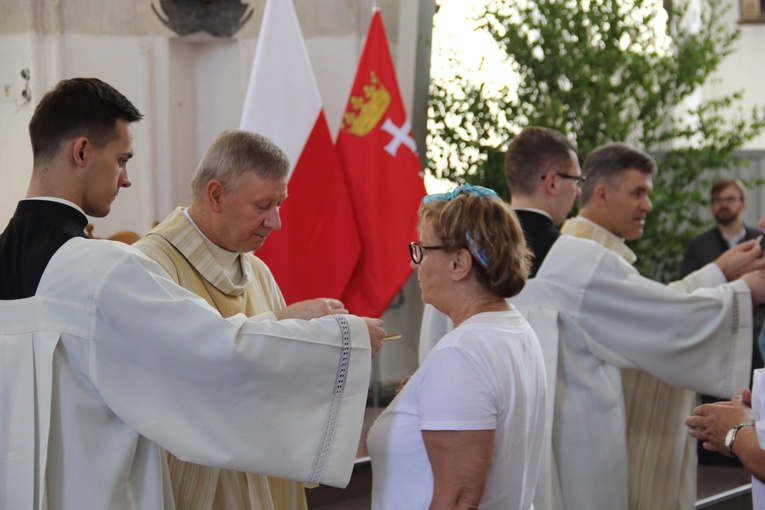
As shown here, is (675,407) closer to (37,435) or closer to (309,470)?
(309,470)

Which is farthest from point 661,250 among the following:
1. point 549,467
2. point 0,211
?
point 0,211

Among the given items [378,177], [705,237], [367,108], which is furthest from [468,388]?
[705,237]

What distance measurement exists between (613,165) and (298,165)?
196 centimetres

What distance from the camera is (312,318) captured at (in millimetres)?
2516

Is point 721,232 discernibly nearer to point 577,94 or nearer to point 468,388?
point 577,94

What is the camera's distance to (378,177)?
5621mm

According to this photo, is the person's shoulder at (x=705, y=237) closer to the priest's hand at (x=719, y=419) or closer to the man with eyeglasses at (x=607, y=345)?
the man with eyeglasses at (x=607, y=345)

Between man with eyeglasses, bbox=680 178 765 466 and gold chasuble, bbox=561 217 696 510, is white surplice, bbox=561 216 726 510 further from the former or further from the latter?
man with eyeglasses, bbox=680 178 765 466

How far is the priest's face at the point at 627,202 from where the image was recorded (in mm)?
3824

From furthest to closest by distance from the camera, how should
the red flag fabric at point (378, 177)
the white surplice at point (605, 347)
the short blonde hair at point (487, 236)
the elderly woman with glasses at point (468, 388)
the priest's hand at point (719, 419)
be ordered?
1. the red flag fabric at point (378, 177)
2. the white surplice at point (605, 347)
3. the priest's hand at point (719, 419)
4. the short blonde hair at point (487, 236)
5. the elderly woman with glasses at point (468, 388)

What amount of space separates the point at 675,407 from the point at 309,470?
206 cm

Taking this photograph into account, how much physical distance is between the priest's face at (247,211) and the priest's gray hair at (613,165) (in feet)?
5.02

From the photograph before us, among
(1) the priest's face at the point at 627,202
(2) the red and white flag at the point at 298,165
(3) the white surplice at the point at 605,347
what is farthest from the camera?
(2) the red and white flag at the point at 298,165

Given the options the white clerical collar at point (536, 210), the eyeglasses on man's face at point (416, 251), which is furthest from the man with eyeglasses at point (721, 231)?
the eyeglasses on man's face at point (416, 251)
